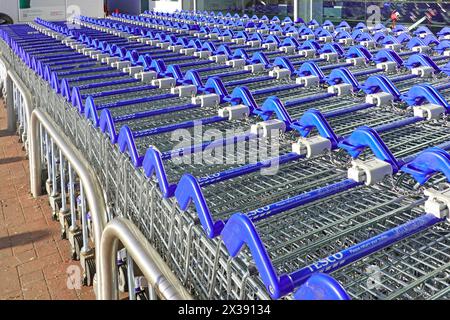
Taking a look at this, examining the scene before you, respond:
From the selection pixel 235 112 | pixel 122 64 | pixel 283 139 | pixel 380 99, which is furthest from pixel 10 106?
pixel 380 99

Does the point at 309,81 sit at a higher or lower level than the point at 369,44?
lower

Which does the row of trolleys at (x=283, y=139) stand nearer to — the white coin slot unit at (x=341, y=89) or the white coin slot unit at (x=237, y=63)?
the white coin slot unit at (x=341, y=89)

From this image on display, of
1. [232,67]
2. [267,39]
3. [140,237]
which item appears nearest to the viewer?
[140,237]

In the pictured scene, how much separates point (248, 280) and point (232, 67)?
3.30 metres

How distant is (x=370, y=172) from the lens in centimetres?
190

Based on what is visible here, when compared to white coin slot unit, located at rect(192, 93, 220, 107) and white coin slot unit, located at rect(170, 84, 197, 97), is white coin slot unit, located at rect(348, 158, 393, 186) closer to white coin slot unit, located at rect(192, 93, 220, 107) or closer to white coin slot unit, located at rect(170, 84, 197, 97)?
white coin slot unit, located at rect(192, 93, 220, 107)

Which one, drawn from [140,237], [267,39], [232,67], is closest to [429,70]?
[232,67]

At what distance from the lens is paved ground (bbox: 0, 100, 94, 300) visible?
3168mm

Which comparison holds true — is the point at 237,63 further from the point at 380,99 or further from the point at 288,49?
the point at 380,99

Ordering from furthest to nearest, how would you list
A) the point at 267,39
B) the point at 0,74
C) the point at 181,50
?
the point at 0,74
the point at 267,39
the point at 181,50

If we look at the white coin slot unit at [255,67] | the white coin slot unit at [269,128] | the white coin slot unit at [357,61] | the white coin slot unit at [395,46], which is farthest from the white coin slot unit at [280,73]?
the white coin slot unit at [395,46]

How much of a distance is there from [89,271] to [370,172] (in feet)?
6.69
